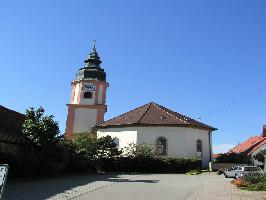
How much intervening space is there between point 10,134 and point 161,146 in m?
17.0

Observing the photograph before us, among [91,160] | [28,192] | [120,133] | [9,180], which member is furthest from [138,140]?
[28,192]

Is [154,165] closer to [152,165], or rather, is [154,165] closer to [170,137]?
[152,165]

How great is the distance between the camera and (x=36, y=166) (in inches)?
913

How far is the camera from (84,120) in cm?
4275

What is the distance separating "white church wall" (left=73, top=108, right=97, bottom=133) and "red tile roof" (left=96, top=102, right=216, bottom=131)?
2736mm

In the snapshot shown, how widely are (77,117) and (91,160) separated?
462 inches

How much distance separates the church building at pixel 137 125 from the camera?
36.6m

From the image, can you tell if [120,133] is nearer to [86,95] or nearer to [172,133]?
[172,133]

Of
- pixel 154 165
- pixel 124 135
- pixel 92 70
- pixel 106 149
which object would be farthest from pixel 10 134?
pixel 92 70

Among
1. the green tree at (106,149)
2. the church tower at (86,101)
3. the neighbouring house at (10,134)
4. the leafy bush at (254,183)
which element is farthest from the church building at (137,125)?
the leafy bush at (254,183)

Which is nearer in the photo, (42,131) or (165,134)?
(42,131)

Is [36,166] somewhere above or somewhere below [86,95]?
below

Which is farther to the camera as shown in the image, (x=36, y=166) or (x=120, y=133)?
(x=120, y=133)

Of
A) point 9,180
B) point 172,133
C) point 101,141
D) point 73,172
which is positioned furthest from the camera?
point 172,133
